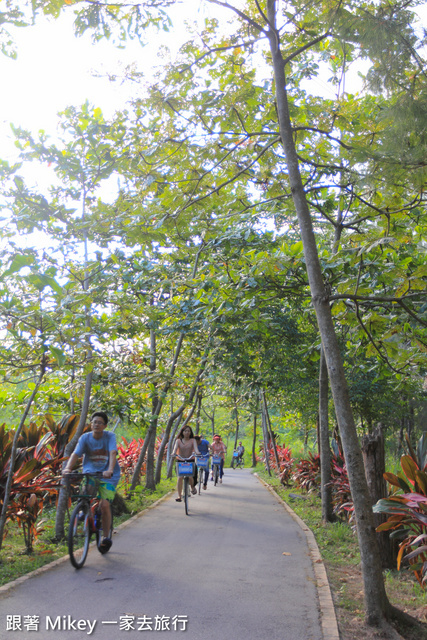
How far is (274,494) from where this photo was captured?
1556 cm

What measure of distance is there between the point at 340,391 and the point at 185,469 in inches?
248

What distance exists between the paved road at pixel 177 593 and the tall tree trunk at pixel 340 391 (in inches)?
23.3

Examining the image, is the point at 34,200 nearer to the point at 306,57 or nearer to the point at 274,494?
the point at 306,57

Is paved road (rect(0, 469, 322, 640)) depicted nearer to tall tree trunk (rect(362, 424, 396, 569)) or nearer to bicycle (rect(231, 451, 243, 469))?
tall tree trunk (rect(362, 424, 396, 569))

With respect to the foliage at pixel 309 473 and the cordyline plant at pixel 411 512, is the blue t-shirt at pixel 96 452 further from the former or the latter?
the foliage at pixel 309 473

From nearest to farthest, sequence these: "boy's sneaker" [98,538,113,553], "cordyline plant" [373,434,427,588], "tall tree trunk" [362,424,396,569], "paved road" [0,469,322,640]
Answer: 1. "paved road" [0,469,322,640]
2. "cordyline plant" [373,434,427,588]
3. "boy's sneaker" [98,538,113,553]
4. "tall tree trunk" [362,424,396,569]

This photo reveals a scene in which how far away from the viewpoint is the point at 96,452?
6.03m

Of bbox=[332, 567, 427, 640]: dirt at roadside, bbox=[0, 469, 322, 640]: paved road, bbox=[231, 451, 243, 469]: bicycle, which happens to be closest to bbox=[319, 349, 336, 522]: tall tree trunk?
bbox=[0, 469, 322, 640]: paved road

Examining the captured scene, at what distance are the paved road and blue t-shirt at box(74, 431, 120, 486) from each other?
1.09 m

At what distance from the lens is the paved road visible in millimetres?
3895

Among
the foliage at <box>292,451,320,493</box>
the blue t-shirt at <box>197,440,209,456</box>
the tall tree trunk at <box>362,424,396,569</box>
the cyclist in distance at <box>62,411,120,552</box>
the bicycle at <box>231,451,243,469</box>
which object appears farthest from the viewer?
the bicycle at <box>231,451,243,469</box>

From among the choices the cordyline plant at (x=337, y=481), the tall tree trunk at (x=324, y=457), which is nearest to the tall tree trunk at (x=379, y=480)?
the cordyline plant at (x=337, y=481)

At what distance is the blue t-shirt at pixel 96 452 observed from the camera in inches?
235

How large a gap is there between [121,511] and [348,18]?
889 centimetres
